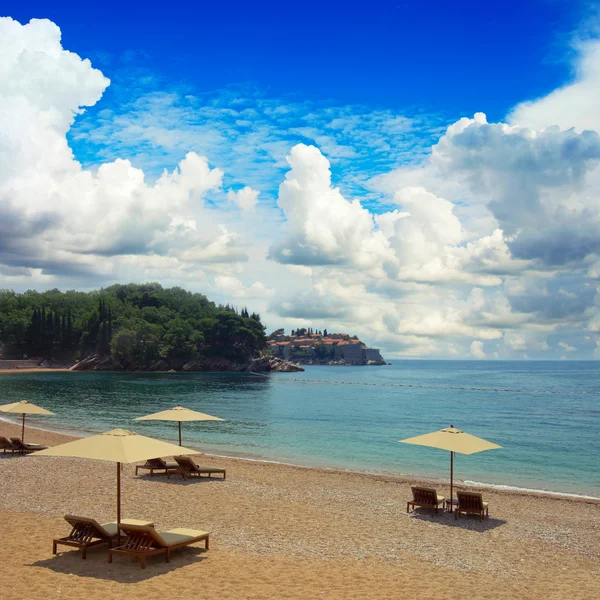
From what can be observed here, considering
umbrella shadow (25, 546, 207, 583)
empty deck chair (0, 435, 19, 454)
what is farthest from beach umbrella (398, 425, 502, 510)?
empty deck chair (0, 435, 19, 454)

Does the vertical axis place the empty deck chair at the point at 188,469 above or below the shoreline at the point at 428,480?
above

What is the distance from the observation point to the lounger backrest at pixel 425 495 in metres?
16.8

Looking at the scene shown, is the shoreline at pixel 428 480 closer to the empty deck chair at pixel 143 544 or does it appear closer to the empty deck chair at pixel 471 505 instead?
the empty deck chair at pixel 471 505

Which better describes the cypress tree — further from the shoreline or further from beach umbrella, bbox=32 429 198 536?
beach umbrella, bbox=32 429 198 536

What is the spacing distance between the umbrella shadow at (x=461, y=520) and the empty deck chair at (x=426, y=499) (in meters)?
0.23

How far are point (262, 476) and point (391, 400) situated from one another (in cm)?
5812

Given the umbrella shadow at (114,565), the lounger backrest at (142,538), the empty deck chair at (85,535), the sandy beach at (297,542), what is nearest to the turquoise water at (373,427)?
the sandy beach at (297,542)

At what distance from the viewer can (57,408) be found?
5538 centimetres

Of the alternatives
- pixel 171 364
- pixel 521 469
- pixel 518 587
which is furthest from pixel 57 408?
pixel 171 364

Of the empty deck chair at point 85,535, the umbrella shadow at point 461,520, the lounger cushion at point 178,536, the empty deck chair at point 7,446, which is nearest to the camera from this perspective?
the empty deck chair at point 85,535

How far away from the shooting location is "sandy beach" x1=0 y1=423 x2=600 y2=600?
995cm

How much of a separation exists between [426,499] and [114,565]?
9.53m

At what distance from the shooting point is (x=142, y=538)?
11.1 m

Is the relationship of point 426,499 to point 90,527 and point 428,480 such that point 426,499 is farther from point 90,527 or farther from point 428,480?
point 90,527
